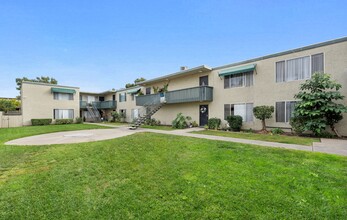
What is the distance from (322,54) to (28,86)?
31625 mm

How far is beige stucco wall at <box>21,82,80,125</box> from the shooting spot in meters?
22.2

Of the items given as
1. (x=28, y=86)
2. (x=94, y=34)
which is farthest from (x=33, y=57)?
(x=94, y=34)

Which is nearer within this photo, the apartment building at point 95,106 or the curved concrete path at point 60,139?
the curved concrete path at point 60,139

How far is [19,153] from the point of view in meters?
6.60

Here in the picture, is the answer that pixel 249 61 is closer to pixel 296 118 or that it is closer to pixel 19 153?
pixel 296 118

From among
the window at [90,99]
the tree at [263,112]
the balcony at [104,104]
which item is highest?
the window at [90,99]

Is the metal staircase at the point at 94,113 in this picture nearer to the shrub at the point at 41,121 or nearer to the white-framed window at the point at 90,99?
the white-framed window at the point at 90,99

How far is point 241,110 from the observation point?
1371cm

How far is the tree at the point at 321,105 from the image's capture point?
29.6 feet

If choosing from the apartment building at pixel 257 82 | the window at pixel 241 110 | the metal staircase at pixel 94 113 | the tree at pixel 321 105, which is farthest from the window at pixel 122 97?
the tree at pixel 321 105

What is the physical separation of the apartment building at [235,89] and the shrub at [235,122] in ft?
2.37

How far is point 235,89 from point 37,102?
86.0 feet

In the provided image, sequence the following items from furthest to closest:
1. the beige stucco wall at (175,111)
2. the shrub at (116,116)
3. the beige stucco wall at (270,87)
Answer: the shrub at (116,116)
the beige stucco wall at (175,111)
the beige stucco wall at (270,87)

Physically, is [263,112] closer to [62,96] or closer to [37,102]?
[62,96]
